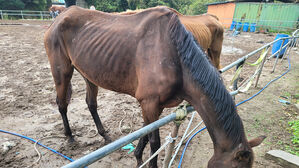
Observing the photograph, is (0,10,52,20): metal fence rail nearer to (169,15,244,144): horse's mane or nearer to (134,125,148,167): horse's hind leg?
(134,125,148,167): horse's hind leg

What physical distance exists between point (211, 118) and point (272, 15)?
22.1m

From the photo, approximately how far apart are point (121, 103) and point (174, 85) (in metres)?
2.45

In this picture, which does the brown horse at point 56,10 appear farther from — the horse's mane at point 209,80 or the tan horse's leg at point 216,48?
the horse's mane at point 209,80

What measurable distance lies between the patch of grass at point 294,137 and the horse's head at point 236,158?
184cm

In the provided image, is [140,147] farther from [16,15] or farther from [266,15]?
[16,15]

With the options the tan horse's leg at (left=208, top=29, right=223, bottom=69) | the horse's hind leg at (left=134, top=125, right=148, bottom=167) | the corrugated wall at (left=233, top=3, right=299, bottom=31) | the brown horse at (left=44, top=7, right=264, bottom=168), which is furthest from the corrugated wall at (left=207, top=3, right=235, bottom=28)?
the horse's hind leg at (left=134, top=125, right=148, bottom=167)

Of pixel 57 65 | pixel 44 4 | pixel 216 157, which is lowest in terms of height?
pixel 216 157

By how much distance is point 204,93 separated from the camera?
4.72 feet

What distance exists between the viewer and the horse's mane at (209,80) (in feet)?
4.45

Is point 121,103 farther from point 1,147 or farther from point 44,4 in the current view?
point 44,4

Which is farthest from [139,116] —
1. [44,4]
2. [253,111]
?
[44,4]

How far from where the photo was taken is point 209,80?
1438 millimetres

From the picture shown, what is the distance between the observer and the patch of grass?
256 cm

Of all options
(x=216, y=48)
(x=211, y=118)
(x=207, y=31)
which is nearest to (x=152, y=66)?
(x=211, y=118)
